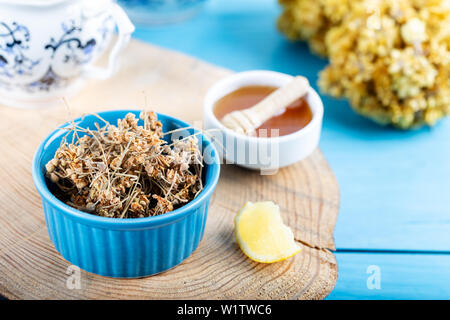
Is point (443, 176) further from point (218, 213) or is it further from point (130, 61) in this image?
point (130, 61)

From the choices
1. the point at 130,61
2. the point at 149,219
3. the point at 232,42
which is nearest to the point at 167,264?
the point at 149,219

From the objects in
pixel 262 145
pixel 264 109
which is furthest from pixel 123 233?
pixel 264 109

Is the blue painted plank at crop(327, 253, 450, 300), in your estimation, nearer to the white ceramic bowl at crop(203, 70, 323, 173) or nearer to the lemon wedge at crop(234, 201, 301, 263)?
the lemon wedge at crop(234, 201, 301, 263)

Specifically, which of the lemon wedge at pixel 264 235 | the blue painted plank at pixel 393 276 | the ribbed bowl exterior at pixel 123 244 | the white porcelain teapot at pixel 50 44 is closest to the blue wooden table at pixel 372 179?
the blue painted plank at pixel 393 276

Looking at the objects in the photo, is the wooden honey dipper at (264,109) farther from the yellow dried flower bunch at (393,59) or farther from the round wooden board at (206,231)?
the yellow dried flower bunch at (393,59)

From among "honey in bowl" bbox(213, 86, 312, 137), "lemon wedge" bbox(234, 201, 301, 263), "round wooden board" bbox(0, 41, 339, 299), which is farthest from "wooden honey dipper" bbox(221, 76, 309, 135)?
"lemon wedge" bbox(234, 201, 301, 263)

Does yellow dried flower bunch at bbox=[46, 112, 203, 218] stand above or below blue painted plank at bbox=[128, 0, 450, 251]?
above

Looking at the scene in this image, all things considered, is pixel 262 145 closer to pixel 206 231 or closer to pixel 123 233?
pixel 206 231
